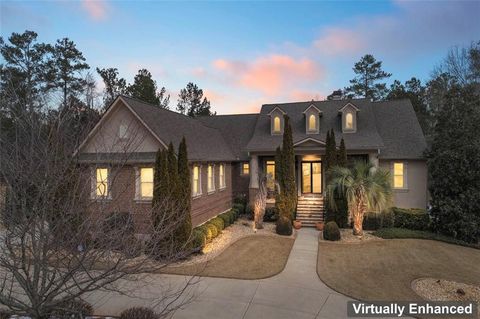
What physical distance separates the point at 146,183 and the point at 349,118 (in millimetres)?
15243

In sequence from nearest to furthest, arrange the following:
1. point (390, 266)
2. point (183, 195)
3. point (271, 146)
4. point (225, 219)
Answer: point (390, 266)
point (183, 195)
point (225, 219)
point (271, 146)

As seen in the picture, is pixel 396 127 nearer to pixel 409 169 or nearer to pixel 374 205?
pixel 409 169

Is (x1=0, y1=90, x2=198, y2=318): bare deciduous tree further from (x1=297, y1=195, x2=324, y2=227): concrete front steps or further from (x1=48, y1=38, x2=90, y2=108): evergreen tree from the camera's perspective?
(x1=48, y1=38, x2=90, y2=108): evergreen tree

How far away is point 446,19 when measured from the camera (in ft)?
57.1

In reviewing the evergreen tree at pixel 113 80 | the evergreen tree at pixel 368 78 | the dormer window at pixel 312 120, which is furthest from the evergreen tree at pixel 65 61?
the evergreen tree at pixel 368 78

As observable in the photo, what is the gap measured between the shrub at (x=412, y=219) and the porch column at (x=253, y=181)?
9008 mm

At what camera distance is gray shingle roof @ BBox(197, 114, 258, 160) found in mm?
25812

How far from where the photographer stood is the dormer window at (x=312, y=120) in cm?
2428

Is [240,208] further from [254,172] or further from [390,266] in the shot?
[390,266]

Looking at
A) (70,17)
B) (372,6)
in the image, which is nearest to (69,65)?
(70,17)

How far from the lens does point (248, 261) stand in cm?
1327

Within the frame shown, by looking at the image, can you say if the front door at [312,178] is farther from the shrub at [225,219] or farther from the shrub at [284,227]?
the shrub at [225,219]

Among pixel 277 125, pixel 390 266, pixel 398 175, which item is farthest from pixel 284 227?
pixel 277 125

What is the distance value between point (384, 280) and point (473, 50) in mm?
27905
